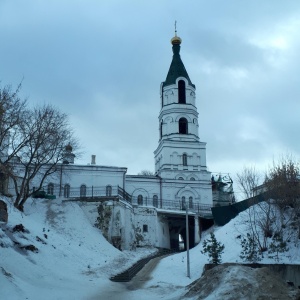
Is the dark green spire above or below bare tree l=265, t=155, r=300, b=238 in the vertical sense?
above

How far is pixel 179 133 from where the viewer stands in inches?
1900

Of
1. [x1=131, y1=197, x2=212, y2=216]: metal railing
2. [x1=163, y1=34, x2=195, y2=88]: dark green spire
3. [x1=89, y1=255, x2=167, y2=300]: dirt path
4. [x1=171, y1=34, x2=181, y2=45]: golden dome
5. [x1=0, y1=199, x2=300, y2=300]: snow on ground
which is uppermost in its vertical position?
[x1=171, y1=34, x2=181, y2=45]: golden dome

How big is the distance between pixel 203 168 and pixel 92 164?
1266 cm

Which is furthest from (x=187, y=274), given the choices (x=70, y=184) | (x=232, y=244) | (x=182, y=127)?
(x=182, y=127)

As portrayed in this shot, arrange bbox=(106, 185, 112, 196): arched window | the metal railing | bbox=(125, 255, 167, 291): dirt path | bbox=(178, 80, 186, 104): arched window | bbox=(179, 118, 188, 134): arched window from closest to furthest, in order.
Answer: bbox=(125, 255, 167, 291): dirt path → bbox=(106, 185, 112, 196): arched window → the metal railing → bbox=(179, 118, 188, 134): arched window → bbox=(178, 80, 186, 104): arched window

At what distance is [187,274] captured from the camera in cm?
1928

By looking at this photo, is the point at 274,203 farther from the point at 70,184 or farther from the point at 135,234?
the point at 70,184

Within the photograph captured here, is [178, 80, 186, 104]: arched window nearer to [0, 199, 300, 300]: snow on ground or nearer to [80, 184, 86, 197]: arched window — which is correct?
[80, 184, 86, 197]: arched window

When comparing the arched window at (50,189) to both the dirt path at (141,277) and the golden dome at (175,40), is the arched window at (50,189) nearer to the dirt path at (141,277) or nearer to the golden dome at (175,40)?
the dirt path at (141,277)

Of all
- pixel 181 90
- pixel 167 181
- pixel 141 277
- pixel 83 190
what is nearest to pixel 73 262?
pixel 141 277

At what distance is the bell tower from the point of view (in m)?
46.5

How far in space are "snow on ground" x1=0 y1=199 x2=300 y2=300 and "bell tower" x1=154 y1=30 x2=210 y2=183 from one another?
17693 mm

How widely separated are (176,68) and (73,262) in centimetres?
3659

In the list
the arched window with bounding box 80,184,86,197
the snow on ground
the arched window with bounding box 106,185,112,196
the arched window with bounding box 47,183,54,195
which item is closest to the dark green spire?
the arched window with bounding box 106,185,112,196
